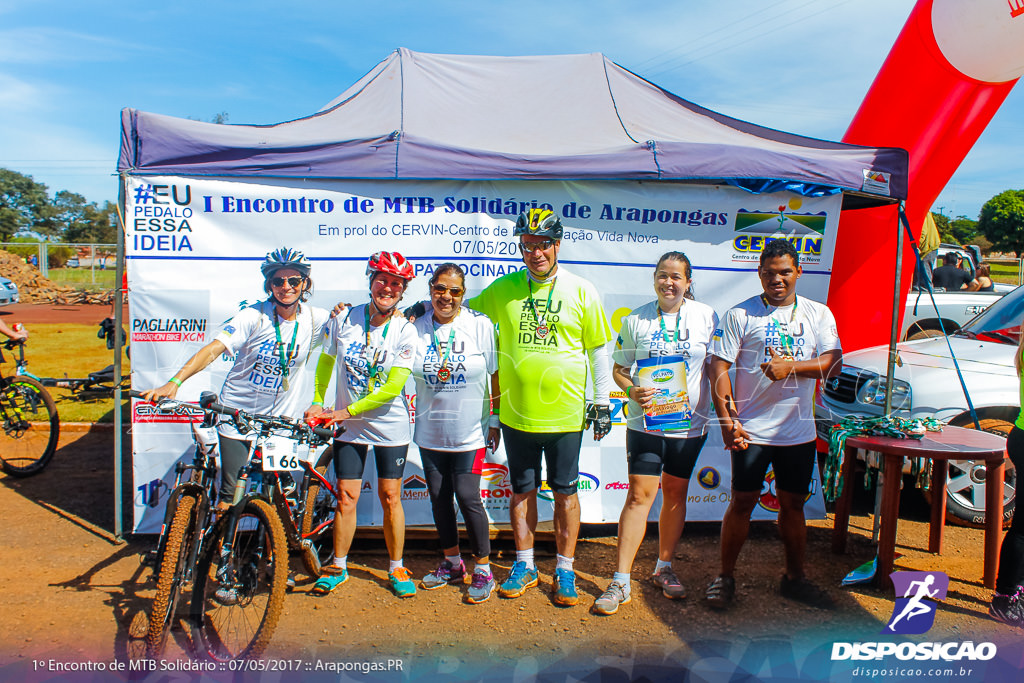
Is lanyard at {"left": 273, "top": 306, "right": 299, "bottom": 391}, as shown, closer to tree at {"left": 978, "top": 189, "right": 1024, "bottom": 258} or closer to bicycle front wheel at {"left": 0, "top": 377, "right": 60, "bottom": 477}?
bicycle front wheel at {"left": 0, "top": 377, "right": 60, "bottom": 477}

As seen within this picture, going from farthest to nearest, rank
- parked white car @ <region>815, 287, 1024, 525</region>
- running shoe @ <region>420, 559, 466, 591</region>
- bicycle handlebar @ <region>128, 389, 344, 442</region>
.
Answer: parked white car @ <region>815, 287, 1024, 525</region> → running shoe @ <region>420, 559, 466, 591</region> → bicycle handlebar @ <region>128, 389, 344, 442</region>

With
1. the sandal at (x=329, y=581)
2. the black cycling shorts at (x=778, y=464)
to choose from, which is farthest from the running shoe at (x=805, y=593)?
the sandal at (x=329, y=581)

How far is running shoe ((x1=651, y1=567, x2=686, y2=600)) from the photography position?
4.09 metres

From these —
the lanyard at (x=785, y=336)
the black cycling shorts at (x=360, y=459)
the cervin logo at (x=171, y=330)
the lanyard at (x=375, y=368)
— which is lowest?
the black cycling shorts at (x=360, y=459)

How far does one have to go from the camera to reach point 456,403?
390 cm

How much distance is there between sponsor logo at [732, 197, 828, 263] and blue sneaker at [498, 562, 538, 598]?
2.51m

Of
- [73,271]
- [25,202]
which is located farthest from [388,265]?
[25,202]

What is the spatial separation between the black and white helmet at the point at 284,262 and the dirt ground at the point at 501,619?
6.24 feet

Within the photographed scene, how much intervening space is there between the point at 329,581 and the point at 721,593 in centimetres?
229

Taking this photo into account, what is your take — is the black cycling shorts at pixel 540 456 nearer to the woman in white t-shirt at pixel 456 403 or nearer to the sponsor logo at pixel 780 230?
the woman in white t-shirt at pixel 456 403

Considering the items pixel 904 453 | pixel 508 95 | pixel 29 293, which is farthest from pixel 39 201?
pixel 904 453

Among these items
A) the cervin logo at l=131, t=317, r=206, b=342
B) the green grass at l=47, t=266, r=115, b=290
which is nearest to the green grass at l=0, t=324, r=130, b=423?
the cervin logo at l=131, t=317, r=206, b=342

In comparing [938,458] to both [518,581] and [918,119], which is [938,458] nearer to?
[518,581]

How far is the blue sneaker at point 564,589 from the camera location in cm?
397
